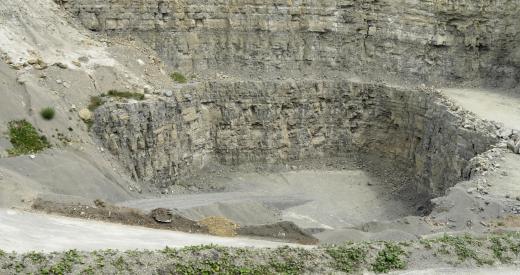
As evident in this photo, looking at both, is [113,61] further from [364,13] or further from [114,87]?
[364,13]

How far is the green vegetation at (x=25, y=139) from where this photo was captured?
29.2 meters

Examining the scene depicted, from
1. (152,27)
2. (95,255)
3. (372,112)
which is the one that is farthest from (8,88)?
(372,112)

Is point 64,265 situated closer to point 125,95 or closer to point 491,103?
point 125,95

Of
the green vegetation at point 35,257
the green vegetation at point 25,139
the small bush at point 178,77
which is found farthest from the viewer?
the small bush at point 178,77

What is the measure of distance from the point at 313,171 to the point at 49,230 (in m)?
21.0

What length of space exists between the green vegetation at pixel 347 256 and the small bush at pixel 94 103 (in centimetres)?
1759

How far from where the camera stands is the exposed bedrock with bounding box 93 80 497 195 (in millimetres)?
33469

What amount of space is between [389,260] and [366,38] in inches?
974

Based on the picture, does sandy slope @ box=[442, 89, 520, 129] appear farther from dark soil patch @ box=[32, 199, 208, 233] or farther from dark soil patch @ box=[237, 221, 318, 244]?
dark soil patch @ box=[32, 199, 208, 233]

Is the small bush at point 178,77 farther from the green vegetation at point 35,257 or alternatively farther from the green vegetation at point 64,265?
the green vegetation at point 35,257

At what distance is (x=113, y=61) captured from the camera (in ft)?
117

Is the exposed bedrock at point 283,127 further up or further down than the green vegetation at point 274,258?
further down

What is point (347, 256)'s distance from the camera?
19.6m

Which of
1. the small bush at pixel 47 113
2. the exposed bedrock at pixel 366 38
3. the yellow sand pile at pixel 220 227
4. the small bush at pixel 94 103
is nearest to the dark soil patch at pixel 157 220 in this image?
the yellow sand pile at pixel 220 227
